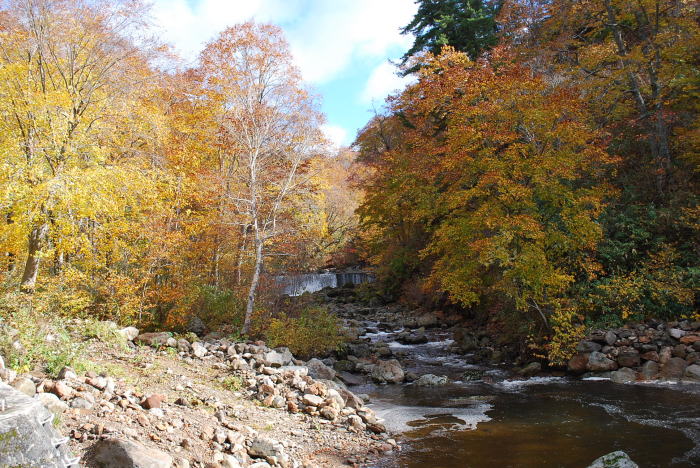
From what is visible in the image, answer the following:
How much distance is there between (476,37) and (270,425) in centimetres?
2159

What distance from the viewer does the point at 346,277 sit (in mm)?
36500

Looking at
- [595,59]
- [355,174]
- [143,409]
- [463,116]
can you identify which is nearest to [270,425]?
[143,409]

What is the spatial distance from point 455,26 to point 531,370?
1822cm

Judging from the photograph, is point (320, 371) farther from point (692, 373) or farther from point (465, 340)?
point (692, 373)

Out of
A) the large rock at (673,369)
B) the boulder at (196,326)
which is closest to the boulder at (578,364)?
the large rock at (673,369)

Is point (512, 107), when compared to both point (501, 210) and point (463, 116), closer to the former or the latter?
point (463, 116)

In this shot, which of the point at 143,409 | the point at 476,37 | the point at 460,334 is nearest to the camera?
the point at 143,409

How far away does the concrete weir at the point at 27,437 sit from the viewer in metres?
3.41

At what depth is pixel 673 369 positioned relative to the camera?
1027 cm

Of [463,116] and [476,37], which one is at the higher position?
[476,37]

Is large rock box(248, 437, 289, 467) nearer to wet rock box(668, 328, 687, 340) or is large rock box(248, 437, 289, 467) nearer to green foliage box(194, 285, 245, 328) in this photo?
green foliage box(194, 285, 245, 328)

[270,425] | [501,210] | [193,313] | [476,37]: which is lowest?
[270,425]

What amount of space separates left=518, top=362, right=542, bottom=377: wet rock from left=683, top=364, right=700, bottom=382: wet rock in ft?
10.5

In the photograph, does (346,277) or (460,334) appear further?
(346,277)
